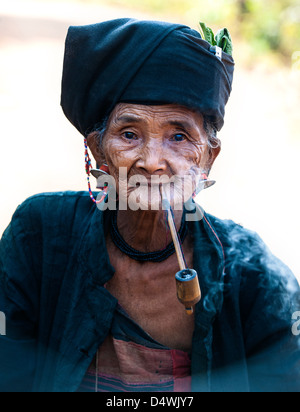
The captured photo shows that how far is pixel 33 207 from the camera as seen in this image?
7.50ft

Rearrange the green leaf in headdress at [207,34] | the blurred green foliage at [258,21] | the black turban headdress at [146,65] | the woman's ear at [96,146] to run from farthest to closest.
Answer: the blurred green foliage at [258,21] < the woman's ear at [96,146] < the green leaf in headdress at [207,34] < the black turban headdress at [146,65]

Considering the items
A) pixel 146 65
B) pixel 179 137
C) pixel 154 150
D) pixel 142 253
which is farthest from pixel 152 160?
pixel 142 253

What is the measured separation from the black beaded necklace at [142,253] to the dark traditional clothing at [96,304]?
0.15 ft

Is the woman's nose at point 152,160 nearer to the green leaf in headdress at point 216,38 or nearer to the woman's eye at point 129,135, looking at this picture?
the woman's eye at point 129,135

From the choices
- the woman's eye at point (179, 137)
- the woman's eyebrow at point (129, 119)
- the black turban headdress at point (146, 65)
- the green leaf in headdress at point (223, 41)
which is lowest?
the woman's eye at point (179, 137)

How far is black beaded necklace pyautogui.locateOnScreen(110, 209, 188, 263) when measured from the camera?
2139 mm

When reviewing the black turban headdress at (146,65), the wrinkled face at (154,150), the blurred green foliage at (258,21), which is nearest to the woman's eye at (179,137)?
the wrinkled face at (154,150)

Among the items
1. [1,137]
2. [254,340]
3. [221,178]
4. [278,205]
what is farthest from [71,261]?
[1,137]

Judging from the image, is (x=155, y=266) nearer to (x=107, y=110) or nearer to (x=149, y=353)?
(x=149, y=353)

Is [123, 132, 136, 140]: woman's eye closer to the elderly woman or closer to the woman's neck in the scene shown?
the elderly woman

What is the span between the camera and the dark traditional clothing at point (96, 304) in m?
2.02

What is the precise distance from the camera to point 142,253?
2.15 m

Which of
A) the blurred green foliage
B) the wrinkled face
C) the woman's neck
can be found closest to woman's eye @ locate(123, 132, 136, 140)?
the wrinkled face

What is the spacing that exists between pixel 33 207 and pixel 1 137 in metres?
5.70
